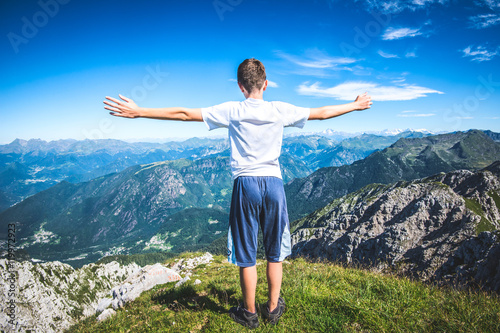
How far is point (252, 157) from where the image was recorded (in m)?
4.40

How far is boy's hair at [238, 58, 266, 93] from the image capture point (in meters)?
4.25

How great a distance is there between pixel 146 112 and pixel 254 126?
2167 mm

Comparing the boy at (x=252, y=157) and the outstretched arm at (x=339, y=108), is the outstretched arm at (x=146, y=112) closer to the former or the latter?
the boy at (x=252, y=157)

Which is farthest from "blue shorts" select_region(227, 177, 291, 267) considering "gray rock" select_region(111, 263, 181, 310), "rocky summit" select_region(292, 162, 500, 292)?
"rocky summit" select_region(292, 162, 500, 292)

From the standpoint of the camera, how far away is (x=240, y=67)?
4336 millimetres

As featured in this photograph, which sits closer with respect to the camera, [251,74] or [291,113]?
[251,74]

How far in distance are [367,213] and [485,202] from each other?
151 feet

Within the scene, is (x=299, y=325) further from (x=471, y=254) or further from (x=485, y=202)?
(x=485, y=202)

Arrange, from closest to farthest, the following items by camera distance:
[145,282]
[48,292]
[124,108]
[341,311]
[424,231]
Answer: [124,108] → [341,311] → [145,282] → [424,231] → [48,292]

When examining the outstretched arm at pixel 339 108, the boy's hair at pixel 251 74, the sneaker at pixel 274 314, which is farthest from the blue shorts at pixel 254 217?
the boy's hair at pixel 251 74

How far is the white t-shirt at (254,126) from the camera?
428 cm

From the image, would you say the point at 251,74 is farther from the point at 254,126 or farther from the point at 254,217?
A: the point at 254,217

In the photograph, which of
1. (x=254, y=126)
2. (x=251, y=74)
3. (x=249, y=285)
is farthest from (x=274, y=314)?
(x=251, y=74)

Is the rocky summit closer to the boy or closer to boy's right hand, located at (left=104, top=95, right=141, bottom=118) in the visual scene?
the boy
